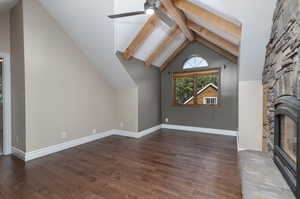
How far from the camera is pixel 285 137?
184cm

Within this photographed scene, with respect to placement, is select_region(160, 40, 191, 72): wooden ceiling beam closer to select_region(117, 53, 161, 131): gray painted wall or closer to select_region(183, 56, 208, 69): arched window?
select_region(117, 53, 161, 131): gray painted wall

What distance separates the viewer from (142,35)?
11.3 feet

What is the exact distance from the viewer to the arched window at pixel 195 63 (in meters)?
5.06

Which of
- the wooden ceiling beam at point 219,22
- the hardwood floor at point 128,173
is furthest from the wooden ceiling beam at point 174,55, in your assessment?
the hardwood floor at point 128,173

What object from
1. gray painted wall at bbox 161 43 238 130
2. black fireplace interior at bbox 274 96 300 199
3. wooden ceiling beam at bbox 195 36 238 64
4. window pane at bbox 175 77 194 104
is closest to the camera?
black fireplace interior at bbox 274 96 300 199

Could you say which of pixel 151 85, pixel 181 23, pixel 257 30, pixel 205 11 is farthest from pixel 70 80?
pixel 257 30

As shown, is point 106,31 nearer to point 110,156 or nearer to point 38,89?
point 38,89

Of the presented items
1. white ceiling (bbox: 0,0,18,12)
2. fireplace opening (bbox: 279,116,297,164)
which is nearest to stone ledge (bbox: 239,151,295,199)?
fireplace opening (bbox: 279,116,297,164)

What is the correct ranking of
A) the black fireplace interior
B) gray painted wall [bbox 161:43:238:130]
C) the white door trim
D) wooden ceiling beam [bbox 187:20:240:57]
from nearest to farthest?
the black fireplace interior, the white door trim, wooden ceiling beam [bbox 187:20:240:57], gray painted wall [bbox 161:43:238:130]

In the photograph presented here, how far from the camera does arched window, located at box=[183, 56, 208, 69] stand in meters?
5.06

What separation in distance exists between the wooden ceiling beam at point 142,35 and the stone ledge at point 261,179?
9.77ft

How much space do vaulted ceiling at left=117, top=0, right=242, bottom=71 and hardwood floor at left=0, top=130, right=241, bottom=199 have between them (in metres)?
2.31

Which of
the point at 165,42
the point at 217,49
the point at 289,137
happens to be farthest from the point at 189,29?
the point at 289,137

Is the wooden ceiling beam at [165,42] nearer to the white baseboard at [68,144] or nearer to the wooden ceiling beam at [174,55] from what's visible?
the wooden ceiling beam at [174,55]
